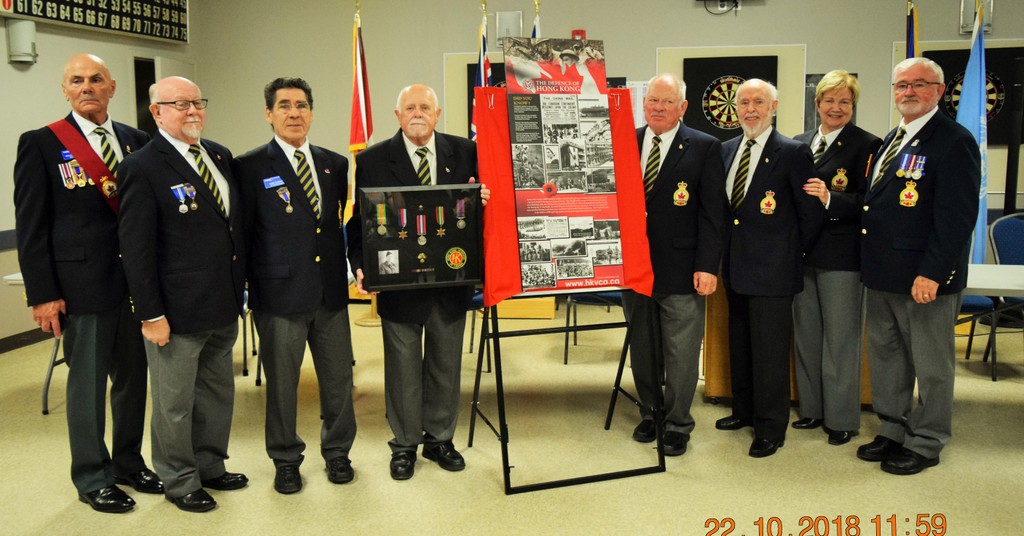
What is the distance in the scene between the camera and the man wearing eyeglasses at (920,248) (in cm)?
313

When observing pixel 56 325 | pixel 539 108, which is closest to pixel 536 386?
pixel 539 108

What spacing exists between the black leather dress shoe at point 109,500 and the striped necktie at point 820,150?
330cm

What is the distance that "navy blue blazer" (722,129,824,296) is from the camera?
3453 mm

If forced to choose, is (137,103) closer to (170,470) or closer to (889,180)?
(170,470)

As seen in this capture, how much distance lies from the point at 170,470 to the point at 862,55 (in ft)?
20.8

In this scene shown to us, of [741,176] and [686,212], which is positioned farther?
[741,176]

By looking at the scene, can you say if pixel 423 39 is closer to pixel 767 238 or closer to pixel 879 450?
pixel 767 238

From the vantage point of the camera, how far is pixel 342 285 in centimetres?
321

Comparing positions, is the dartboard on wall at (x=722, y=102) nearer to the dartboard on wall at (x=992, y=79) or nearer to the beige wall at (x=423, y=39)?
the beige wall at (x=423, y=39)

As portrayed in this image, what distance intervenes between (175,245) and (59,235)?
0.47m

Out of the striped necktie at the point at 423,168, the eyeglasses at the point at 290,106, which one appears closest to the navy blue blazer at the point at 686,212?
the striped necktie at the point at 423,168

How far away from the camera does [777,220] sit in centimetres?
346

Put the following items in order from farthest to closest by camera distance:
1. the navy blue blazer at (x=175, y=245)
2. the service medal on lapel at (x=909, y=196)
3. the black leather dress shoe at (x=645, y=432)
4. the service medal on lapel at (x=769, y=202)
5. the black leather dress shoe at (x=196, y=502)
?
the black leather dress shoe at (x=645, y=432), the service medal on lapel at (x=769, y=202), the service medal on lapel at (x=909, y=196), the black leather dress shoe at (x=196, y=502), the navy blue blazer at (x=175, y=245)

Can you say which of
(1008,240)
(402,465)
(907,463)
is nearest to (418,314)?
(402,465)
